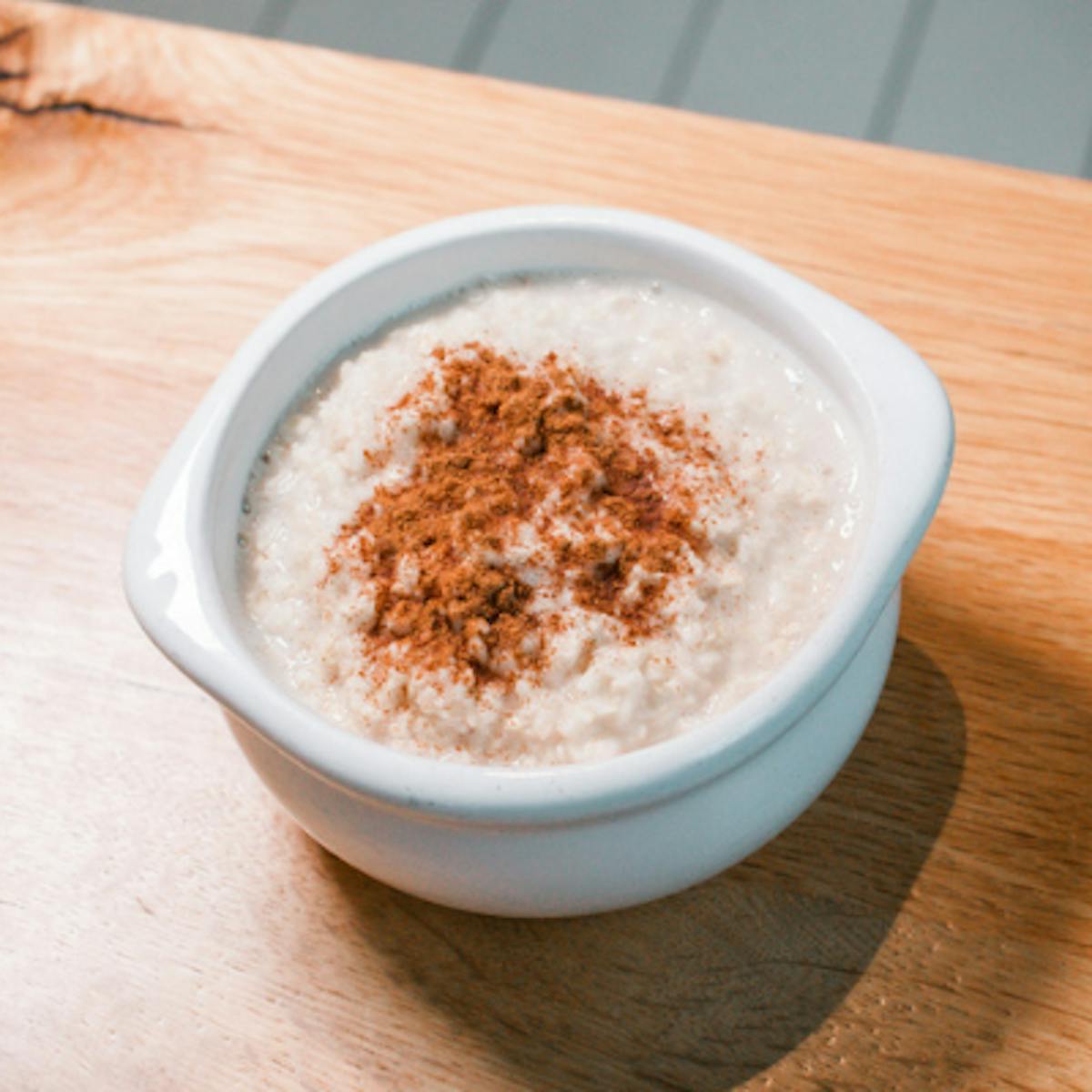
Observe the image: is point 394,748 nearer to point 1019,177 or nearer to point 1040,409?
point 1040,409

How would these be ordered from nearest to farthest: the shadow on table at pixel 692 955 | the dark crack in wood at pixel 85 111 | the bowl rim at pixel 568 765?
the bowl rim at pixel 568 765, the shadow on table at pixel 692 955, the dark crack in wood at pixel 85 111

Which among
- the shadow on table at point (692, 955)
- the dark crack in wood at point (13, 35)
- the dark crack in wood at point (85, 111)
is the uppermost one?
the dark crack in wood at point (13, 35)

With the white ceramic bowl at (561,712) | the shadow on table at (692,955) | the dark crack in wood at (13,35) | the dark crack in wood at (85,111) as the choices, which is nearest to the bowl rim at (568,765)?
the white ceramic bowl at (561,712)

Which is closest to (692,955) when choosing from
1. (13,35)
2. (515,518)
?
(515,518)

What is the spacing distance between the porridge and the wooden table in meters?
0.16

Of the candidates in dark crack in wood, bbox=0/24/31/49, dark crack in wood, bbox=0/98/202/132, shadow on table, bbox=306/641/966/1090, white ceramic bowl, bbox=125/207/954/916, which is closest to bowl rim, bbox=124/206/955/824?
white ceramic bowl, bbox=125/207/954/916

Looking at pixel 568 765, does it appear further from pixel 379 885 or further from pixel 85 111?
pixel 85 111

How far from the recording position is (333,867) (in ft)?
3.07

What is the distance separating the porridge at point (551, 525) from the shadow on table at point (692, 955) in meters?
0.16

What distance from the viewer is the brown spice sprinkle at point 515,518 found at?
85 centimetres

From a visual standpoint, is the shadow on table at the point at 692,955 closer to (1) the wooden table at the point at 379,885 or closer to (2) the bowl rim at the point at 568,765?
(1) the wooden table at the point at 379,885

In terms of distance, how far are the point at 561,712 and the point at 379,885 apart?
0.20m

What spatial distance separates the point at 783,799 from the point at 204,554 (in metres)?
0.37

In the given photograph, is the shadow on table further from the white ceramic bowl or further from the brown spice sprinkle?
the brown spice sprinkle
